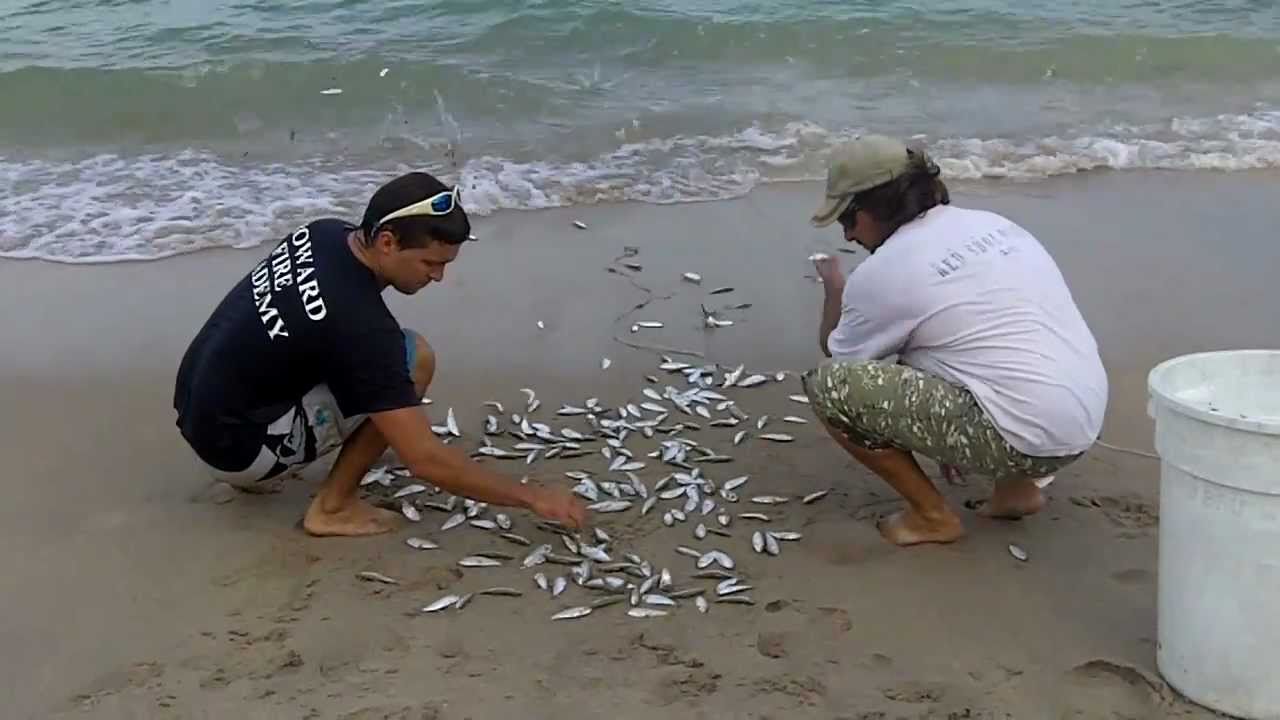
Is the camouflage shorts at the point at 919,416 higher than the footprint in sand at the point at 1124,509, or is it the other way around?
the camouflage shorts at the point at 919,416

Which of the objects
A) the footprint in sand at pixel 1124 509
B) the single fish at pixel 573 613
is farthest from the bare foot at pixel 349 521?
the footprint in sand at pixel 1124 509

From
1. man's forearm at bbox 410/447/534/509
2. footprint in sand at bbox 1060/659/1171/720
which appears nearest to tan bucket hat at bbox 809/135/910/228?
man's forearm at bbox 410/447/534/509

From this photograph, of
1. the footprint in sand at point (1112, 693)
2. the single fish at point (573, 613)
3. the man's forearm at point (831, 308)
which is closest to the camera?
the footprint in sand at point (1112, 693)

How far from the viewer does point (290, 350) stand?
4.24 m

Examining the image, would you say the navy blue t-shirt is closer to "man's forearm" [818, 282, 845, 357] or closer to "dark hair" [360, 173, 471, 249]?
"dark hair" [360, 173, 471, 249]

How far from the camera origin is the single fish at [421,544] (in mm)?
4465

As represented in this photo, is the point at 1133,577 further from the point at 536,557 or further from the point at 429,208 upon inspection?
the point at 429,208

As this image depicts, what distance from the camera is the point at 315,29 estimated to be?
1278 cm

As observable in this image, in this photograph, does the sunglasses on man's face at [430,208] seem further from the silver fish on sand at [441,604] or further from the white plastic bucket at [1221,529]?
the white plastic bucket at [1221,529]

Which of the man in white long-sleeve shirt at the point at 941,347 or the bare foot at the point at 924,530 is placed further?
the bare foot at the point at 924,530

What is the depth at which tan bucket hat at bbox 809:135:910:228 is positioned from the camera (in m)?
4.25

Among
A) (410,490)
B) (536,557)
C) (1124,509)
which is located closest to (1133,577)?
(1124,509)

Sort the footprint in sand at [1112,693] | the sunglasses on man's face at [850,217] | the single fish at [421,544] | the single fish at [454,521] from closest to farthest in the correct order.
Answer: the footprint in sand at [1112,693] → the sunglasses on man's face at [850,217] → the single fish at [421,544] → the single fish at [454,521]

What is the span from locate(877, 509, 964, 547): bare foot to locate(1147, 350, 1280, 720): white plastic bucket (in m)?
0.89
